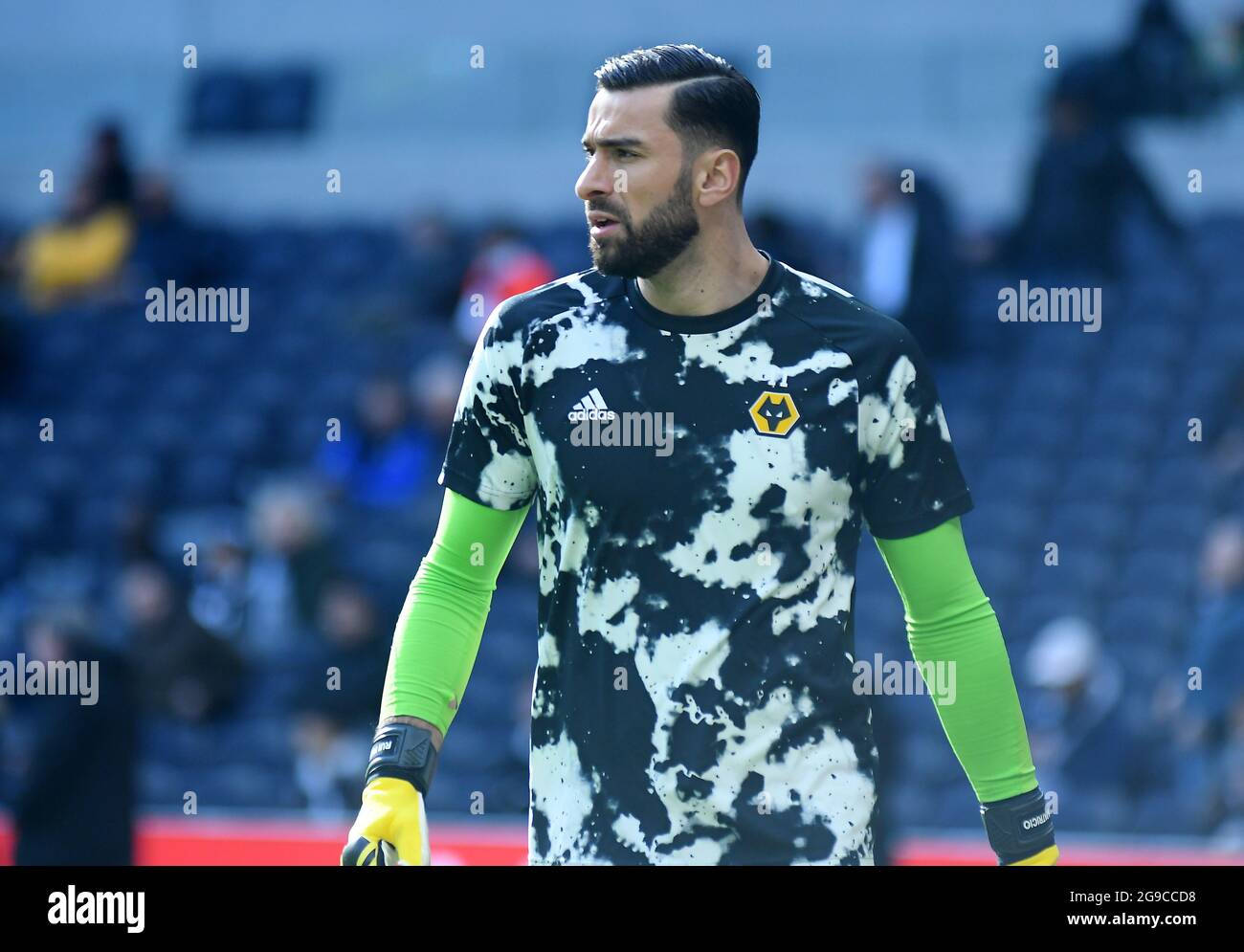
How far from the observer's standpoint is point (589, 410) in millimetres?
2988

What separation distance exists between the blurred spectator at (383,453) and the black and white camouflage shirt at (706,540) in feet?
20.6

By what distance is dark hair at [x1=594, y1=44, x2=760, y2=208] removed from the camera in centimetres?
304

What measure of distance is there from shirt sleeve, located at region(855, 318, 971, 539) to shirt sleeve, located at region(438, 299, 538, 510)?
0.53m

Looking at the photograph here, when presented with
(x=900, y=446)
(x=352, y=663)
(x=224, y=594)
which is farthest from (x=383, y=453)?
(x=900, y=446)

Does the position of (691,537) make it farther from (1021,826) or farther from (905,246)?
(905,246)

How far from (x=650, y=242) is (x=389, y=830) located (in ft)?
3.14

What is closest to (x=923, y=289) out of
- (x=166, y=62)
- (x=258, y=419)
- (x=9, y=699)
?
(x=258, y=419)

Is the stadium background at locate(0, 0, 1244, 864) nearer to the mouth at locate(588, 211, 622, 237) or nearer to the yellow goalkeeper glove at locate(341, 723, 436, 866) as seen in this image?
the yellow goalkeeper glove at locate(341, 723, 436, 866)

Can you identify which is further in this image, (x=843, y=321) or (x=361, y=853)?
(x=843, y=321)

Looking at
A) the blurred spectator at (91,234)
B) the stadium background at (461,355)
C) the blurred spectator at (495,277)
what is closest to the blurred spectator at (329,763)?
the stadium background at (461,355)

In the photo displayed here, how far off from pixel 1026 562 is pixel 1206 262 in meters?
2.36

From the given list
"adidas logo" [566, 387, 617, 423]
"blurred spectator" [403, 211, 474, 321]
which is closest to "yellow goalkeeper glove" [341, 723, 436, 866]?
"adidas logo" [566, 387, 617, 423]

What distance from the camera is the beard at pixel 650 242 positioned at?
2979 millimetres

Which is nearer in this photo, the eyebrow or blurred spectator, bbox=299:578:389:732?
the eyebrow
